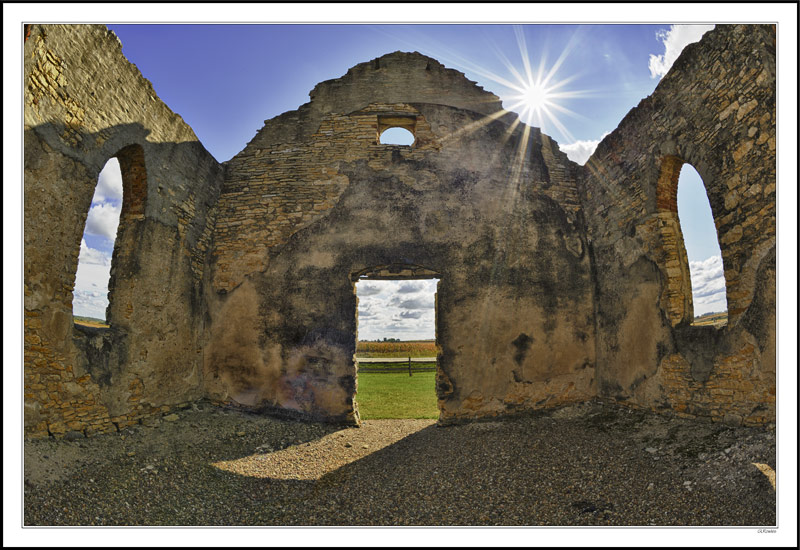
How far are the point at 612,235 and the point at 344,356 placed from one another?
15.3 ft

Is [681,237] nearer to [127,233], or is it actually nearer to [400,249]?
[400,249]

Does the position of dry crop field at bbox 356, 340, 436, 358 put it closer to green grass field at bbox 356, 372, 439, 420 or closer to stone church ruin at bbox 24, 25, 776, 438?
green grass field at bbox 356, 372, 439, 420

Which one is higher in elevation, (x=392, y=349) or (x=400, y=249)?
(x=400, y=249)

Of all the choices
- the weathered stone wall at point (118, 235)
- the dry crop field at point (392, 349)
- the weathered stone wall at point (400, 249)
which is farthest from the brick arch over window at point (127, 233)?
the dry crop field at point (392, 349)

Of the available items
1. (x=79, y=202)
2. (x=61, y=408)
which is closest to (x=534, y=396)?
(x=61, y=408)

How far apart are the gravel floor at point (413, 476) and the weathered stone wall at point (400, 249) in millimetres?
837

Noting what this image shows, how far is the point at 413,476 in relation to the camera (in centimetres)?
454

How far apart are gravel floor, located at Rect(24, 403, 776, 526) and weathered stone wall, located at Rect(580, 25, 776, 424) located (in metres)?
0.55

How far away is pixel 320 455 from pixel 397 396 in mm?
5118

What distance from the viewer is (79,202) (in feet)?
15.0

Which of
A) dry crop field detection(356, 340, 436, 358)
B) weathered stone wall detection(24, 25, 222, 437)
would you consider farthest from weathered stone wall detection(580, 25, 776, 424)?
dry crop field detection(356, 340, 436, 358)

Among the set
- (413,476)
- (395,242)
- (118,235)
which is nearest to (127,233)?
(118,235)

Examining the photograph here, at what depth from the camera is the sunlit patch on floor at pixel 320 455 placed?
475cm

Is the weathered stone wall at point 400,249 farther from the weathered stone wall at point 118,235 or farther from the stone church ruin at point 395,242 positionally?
the weathered stone wall at point 118,235
